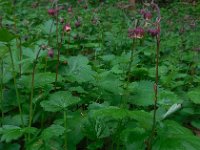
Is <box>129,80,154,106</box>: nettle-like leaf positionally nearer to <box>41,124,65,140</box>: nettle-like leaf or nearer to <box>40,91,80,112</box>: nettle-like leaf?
<box>40,91,80,112</box>: nettle-like leaf

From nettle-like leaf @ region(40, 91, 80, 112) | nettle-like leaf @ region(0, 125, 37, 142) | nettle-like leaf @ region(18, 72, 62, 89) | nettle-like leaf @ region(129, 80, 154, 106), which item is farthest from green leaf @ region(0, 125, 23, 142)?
nettle-like leaf @ region(129, 80, 154, 106)

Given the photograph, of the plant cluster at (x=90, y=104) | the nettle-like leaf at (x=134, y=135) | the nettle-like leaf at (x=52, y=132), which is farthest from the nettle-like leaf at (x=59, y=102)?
the nettle-like leaf at (x=134, y=135)

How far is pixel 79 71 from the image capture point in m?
2.25

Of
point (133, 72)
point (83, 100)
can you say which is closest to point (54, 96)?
point (83, 100)

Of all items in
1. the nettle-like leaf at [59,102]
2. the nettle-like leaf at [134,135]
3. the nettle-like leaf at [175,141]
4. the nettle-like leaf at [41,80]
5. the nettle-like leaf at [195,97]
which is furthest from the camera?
the nettle-like leaf at [195,97]

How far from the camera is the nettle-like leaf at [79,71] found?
2152mm

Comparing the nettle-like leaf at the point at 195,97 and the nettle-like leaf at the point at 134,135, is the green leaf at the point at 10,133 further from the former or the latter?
the nettle-like leaf at the point at 195,97

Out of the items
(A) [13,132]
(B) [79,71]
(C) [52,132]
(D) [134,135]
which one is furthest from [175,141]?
(B) [79,71]

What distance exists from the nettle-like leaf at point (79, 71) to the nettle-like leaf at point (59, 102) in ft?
1.18

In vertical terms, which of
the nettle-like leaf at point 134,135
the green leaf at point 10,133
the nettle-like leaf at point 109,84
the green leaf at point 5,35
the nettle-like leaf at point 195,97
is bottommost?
the nettle-like leaf at point 195,97

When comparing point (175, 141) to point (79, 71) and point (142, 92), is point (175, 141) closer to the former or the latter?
point (142, 92)

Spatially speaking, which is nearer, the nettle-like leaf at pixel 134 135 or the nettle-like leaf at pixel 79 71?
the nettle-like leaf at pixel 134 135

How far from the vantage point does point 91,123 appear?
1751mm

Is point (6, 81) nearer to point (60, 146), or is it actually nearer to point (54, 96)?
point (54, 96)
